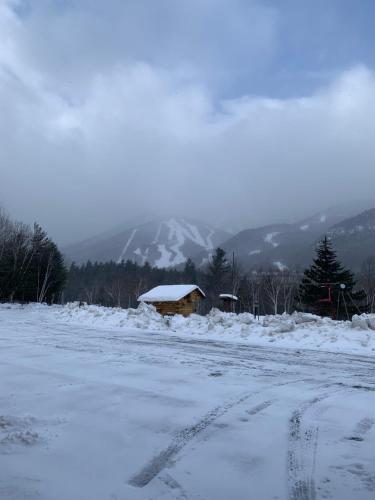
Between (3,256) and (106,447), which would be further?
(3,256)

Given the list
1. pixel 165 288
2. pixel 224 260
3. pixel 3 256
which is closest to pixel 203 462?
pixel 165 288

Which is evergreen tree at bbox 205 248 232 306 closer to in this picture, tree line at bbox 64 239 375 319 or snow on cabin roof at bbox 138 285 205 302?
tree line at bbox 64 239 375 319

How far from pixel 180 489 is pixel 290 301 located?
66653 millimetres

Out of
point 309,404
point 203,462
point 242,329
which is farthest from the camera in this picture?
point 242,329

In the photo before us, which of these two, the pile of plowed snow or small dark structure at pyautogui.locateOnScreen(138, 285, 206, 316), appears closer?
the pile of plowed snow

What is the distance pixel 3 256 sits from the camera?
4759 cm

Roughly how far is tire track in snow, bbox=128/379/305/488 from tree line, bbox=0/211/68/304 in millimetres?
43361

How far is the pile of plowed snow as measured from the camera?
1441 centimetres

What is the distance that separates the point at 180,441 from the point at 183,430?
37 cm

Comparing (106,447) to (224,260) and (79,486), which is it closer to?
(79,486)

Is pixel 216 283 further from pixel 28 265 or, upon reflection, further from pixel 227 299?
pixel 28 265

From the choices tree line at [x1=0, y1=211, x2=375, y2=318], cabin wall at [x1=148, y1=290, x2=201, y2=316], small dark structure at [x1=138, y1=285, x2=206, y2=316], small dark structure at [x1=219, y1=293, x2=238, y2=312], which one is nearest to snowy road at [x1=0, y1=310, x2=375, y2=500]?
tree line at [x1=0, y1=211, x2=375, y2=318]

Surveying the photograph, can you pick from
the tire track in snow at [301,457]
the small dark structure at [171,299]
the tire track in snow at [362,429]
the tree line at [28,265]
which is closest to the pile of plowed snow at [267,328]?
the tire track in snow at [362,429]

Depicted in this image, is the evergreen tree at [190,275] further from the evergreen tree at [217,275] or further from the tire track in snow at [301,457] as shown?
the tire track in snow at [301,457]
